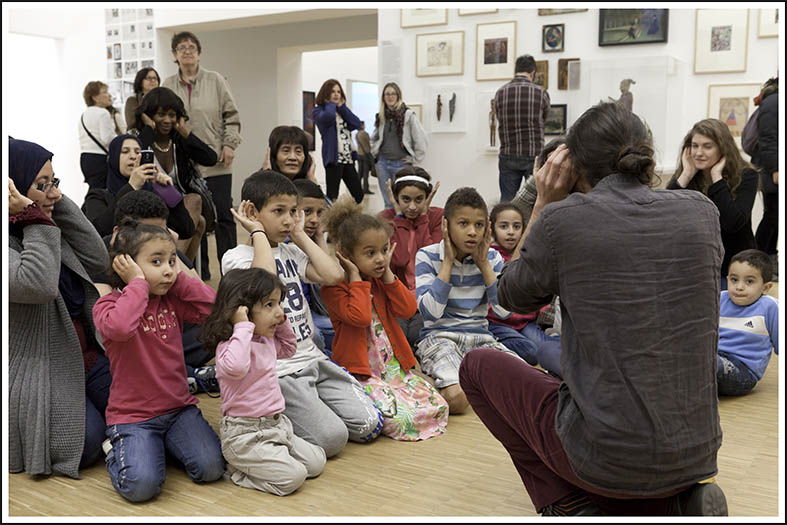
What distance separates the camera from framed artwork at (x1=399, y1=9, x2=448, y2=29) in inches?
351

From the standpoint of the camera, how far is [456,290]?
12.3 feet

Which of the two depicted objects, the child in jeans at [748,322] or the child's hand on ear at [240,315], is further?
the child in jeans at [748,322]

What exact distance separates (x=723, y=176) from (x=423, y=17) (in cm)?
533

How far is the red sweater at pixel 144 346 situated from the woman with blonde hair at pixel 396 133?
5.92 m

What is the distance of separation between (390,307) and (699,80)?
556cm

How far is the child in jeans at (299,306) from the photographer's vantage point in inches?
117

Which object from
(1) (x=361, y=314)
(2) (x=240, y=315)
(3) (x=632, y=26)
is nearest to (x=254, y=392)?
(2) (x=240, y=315)

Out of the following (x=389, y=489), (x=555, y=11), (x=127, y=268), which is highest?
(x=555, y=11)

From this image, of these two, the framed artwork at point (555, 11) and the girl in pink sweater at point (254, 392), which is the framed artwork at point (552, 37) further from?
the girl in pink sweater at point (254, 392)

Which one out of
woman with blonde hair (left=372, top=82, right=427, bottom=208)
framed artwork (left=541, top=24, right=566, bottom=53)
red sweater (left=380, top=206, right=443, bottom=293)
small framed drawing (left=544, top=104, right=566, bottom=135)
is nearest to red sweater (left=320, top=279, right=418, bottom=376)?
red sweater (left=380, top=206, right=443, bottom=293)

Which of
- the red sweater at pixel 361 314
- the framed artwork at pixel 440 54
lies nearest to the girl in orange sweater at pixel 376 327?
the red sweater at pixel 361 314

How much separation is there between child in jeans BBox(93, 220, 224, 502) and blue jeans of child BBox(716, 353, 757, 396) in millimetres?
2471

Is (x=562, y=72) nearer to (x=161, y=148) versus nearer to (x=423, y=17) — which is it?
(x=423, y=17)

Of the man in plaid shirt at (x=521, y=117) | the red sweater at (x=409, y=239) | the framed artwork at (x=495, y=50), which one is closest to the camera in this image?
the red sweater at (x=409, y=239)
